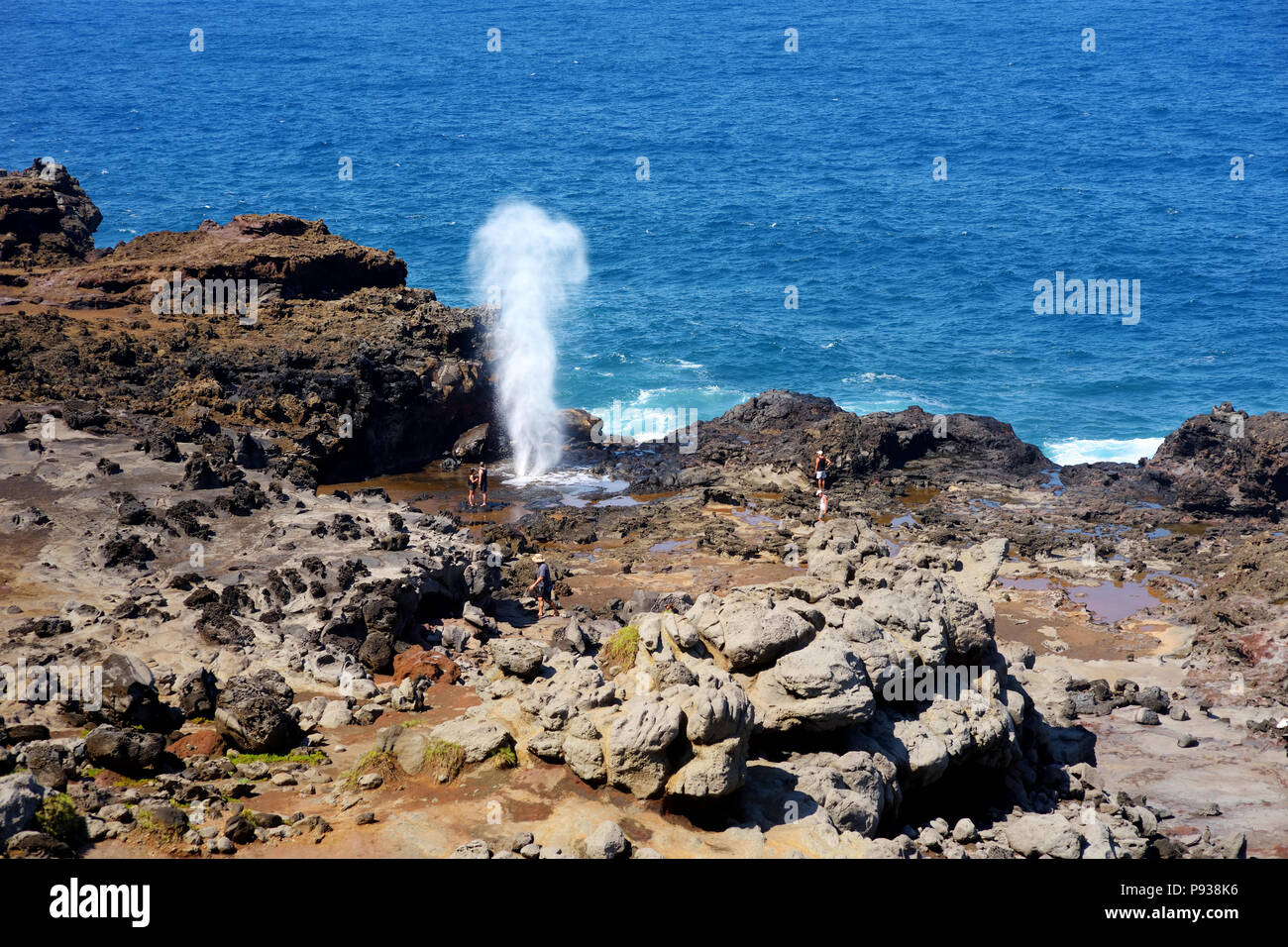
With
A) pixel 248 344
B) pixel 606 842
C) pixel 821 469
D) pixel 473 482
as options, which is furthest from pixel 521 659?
pixel 248 344

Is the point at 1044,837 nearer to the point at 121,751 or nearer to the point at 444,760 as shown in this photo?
the point at 444,760

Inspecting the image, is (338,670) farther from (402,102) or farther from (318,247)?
(402,102)

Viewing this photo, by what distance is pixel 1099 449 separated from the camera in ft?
137

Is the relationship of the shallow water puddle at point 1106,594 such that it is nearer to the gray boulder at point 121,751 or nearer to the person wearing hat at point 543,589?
the person wearing hat at point 543,589

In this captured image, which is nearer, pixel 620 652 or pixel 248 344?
pixel 620 652

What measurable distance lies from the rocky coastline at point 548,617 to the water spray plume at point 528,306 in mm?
1002

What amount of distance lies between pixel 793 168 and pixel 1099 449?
132 ft

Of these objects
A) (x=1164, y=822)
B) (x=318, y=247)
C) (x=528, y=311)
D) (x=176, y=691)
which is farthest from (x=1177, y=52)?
(x=176, y=691)

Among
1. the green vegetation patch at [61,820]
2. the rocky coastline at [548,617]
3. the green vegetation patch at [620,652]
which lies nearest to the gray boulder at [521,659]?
the rocky coastline at [548,617]

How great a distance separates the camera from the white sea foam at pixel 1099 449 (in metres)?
40.7

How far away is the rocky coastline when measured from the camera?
13.0 metres

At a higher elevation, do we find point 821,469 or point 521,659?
point 821,469

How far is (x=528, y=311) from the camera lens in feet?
138

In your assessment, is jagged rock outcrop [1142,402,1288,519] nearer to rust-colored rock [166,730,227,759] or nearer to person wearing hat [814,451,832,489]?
person wearing hat [814,451,832,489]
